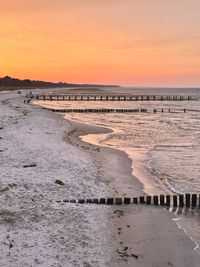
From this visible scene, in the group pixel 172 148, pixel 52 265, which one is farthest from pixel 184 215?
pixel 172 148

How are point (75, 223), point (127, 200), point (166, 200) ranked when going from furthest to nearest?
point (166, 200) → point (127, 200) → point (75, 223)

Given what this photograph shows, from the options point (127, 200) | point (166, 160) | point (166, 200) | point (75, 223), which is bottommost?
point (166, 160)

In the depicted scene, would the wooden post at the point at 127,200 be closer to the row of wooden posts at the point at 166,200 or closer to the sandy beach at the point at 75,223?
the row of wooden posts at the point at 166,200

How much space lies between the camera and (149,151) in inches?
1129

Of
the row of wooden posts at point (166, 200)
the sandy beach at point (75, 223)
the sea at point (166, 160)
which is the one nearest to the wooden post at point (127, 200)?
the row of wooden posts at point (166, 200)

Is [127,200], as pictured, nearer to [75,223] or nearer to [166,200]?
[166,200]

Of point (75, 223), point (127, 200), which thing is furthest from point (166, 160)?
point (75, 223)

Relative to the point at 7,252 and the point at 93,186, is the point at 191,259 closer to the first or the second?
the point at 7,252

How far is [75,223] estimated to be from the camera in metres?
11.9

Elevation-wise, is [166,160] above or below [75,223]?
below

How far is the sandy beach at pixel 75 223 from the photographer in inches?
389

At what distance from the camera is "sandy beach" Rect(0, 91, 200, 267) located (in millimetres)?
9875

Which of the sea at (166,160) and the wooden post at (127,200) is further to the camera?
the wooden post at (127,200)

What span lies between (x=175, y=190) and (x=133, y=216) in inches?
173
